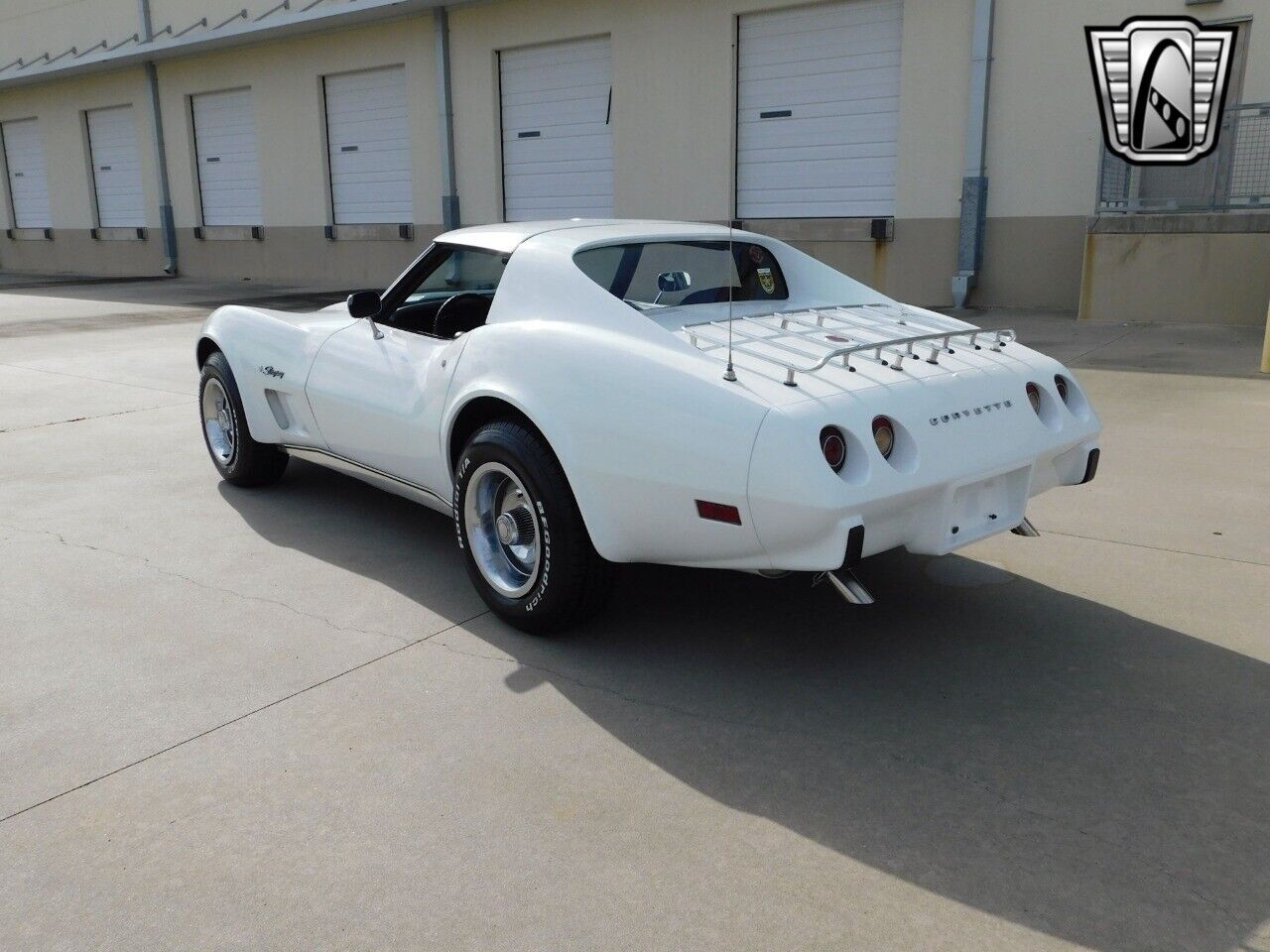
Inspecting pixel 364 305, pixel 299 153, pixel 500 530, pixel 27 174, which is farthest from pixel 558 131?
pixel 27 174

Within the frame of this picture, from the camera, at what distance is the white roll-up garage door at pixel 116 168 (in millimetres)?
23656

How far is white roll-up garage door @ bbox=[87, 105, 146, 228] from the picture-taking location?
2366 cm

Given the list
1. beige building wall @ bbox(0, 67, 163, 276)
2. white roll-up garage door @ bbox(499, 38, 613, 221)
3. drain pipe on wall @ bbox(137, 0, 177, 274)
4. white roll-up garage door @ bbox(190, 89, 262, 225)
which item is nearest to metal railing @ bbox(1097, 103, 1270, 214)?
white roll-up garage door @ bbox(499, 38, 613, 221)

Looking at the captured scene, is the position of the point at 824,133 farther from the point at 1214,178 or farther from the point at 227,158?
the point at 227,158

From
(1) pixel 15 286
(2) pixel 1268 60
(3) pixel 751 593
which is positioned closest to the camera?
(3) pixel 751 593

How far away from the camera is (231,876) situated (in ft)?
7.95

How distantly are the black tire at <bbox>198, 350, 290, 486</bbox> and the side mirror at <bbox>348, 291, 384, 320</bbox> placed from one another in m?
1.10

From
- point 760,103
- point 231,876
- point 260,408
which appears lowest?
point 231,876

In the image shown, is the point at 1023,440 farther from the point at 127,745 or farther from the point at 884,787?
the point at 127,745

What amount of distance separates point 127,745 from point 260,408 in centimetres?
233

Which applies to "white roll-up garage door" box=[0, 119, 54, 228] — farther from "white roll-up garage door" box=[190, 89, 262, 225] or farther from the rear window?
the rear window

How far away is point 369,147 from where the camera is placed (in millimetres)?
18812

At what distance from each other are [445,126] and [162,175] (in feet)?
28.3

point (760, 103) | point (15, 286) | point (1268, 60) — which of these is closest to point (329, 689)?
point (1268, 60)
